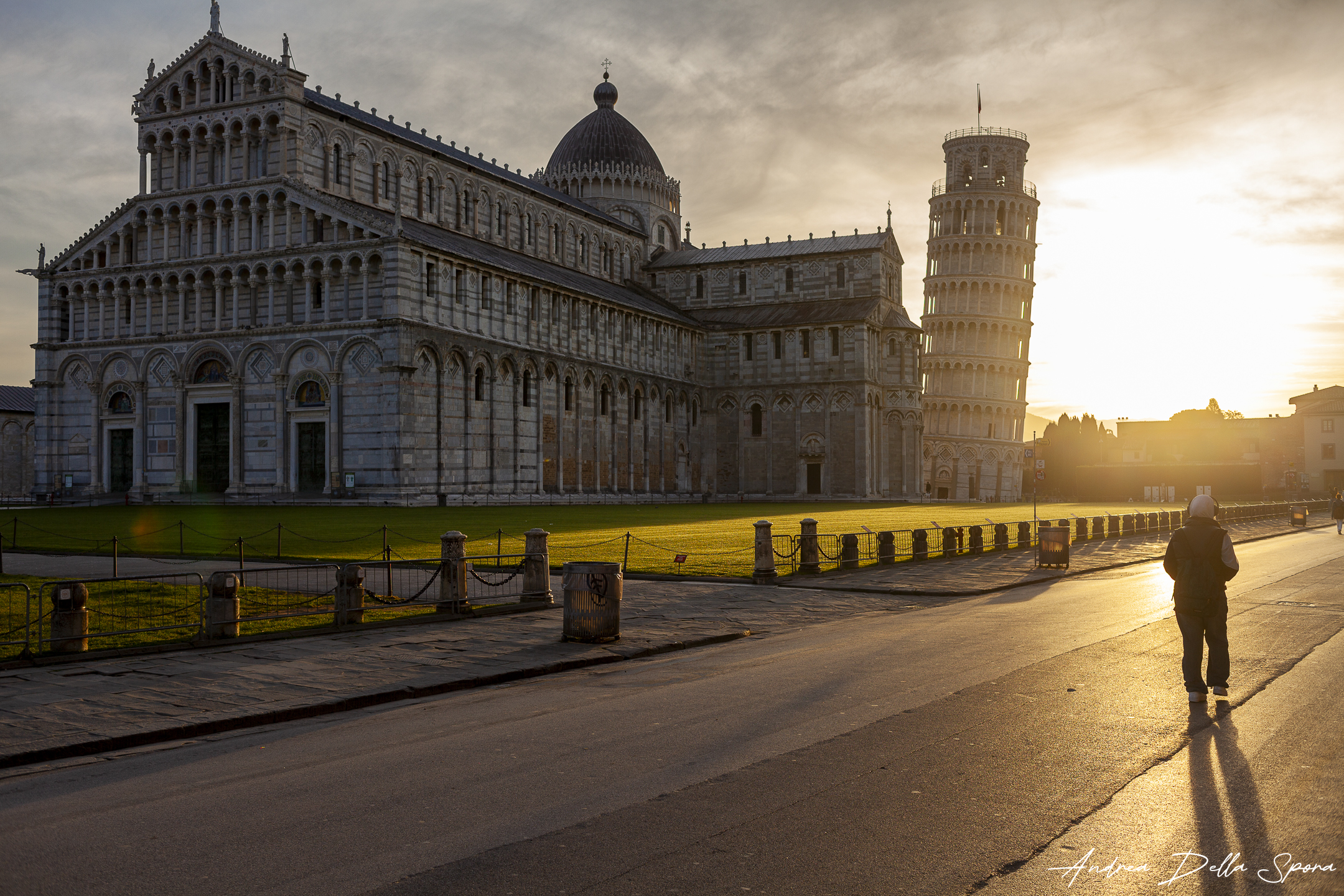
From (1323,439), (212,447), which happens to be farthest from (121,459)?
(1323,439)

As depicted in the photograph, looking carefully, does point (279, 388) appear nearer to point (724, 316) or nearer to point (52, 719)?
point (724, 316)

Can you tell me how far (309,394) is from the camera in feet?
191

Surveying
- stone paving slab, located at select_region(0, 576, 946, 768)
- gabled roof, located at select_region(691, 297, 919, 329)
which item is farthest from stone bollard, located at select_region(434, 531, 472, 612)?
gabled roof, located at select_region(691, 297, 919, 329)

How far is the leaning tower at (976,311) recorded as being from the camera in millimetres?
112875

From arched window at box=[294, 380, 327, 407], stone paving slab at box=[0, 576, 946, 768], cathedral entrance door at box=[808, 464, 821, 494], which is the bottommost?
stone paving slab at box=[0, 576, 946, 768]

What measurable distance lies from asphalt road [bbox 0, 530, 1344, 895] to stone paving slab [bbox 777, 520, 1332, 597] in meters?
10.0

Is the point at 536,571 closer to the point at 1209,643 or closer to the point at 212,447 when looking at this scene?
the point at 1209,643

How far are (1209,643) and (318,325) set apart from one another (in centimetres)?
5311

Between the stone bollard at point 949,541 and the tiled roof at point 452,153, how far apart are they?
147 ft

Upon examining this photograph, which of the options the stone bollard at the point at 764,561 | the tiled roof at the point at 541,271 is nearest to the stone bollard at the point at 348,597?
the stone bollard at the point at 764,561

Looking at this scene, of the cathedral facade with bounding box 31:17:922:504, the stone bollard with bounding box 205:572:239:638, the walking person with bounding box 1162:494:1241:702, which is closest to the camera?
the walking person with bounding box 1162:494:1241:702

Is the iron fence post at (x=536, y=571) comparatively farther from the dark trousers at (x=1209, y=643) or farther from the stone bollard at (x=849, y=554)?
the dark trousers at (x=1209, y=643)

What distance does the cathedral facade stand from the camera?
5656 centimetres

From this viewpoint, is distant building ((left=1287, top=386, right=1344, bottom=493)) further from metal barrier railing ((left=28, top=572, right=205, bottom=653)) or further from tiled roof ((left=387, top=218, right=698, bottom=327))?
metal barrier railing ((left=28, top=572, right=205, bottom=653))
